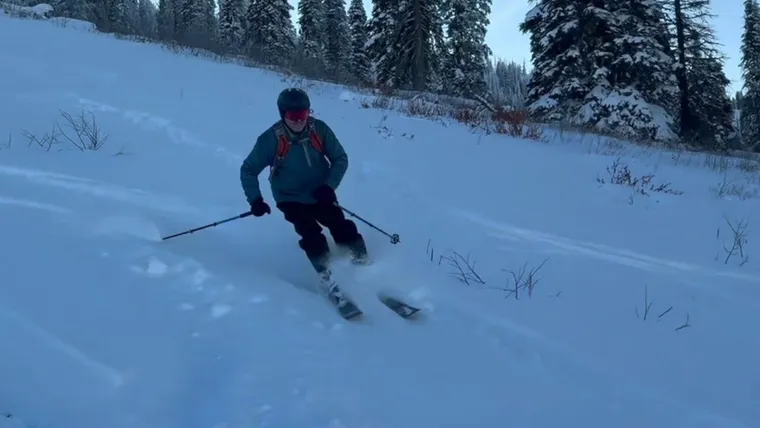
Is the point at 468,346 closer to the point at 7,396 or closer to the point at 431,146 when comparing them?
the point at 7,396

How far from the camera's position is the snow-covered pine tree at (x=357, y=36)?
39500 mm

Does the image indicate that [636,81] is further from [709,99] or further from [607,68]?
[709,99]

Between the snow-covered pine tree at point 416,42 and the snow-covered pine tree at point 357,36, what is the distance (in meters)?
14.3

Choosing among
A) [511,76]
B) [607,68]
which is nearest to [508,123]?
[607,68]

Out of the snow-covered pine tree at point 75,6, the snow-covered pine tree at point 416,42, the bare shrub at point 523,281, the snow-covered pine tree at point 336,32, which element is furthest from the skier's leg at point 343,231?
the snow-covered pine tree at point 336,32

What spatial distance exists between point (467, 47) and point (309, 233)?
25.6m

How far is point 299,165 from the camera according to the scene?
4.27 meters

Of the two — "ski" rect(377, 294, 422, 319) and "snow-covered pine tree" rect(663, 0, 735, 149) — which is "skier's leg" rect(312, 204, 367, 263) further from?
"snow-covered pine tree" rect(663, 0, 735, 149)

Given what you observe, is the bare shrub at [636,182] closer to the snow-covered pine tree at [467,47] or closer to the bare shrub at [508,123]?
the bare shrub at [508,123]

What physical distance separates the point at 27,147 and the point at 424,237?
415 centimetres

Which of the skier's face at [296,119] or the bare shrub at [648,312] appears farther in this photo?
the skier's face at [296,119]

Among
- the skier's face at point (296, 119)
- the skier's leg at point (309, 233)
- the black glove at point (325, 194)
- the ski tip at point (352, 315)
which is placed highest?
the skier's face at point (296, 119)

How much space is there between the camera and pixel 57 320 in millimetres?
2721

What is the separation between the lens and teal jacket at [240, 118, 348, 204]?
4.20 metres
